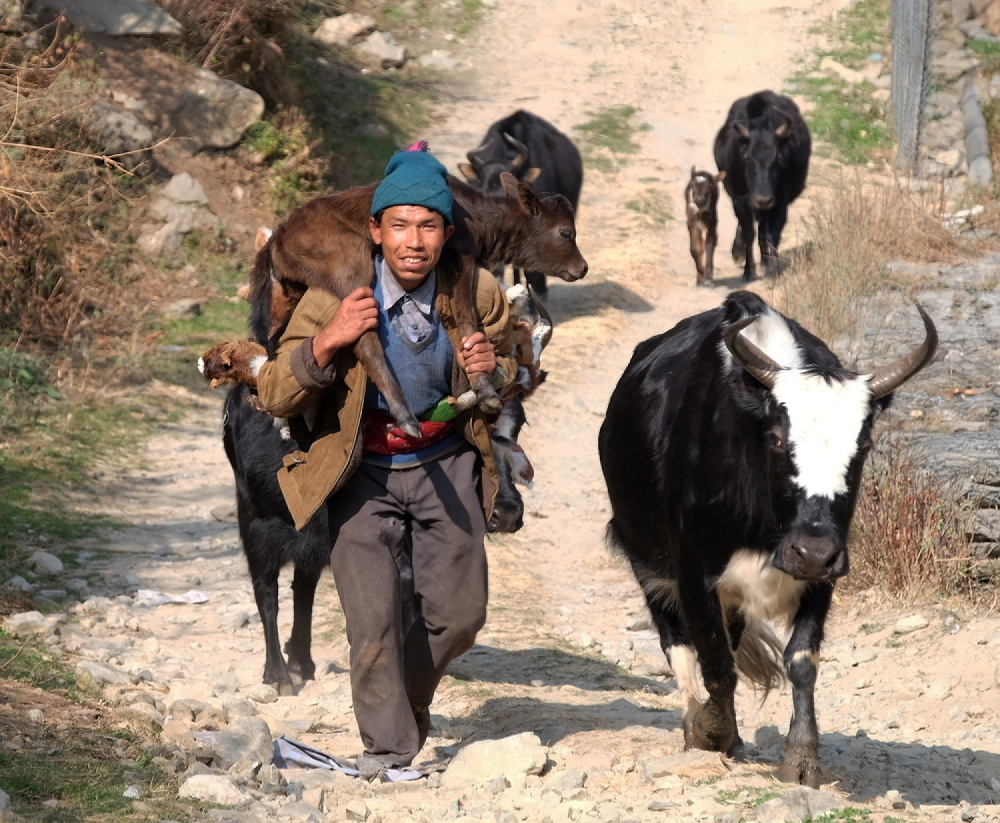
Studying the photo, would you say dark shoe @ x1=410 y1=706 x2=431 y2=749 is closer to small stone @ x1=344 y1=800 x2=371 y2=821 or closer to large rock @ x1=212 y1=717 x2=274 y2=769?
large rock @ x1=212 y1=717 x2=274 y2=769

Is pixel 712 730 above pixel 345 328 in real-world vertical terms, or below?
below

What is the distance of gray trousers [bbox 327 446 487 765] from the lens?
4523mm

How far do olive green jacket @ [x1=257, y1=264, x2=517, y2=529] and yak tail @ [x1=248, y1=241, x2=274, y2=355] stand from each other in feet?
1.41

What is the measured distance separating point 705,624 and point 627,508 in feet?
3.26

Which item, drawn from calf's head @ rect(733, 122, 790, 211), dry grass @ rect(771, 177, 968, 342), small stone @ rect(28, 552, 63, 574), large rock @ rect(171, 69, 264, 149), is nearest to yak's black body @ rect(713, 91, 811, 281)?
calf's head @ rect(733, 122, 790, 211)

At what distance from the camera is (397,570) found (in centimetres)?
461

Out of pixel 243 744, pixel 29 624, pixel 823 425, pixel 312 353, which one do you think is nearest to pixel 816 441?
pixel 823 425

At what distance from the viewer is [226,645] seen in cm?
705

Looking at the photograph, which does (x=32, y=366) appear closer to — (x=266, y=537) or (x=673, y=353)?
(x=266, y=537)

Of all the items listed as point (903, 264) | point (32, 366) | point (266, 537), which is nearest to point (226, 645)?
point (266, 537)

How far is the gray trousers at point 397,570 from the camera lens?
4523 millimetres

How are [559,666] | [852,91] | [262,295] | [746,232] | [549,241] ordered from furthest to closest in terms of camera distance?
1. [852,91]
2. [746,232]
3. [549,241]
4. [559,666]
5. [262,295]

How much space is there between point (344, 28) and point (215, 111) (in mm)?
Result: 8856

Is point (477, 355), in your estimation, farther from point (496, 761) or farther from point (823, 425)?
point (496, 761)
